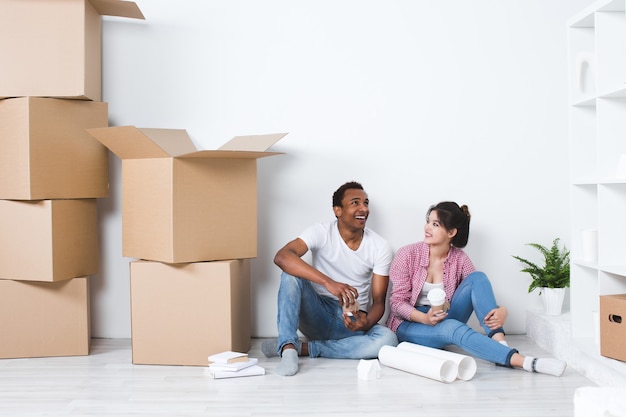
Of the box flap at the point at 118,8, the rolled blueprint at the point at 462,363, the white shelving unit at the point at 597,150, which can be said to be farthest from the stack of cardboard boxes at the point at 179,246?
the white shelving unit at the point at 597,150

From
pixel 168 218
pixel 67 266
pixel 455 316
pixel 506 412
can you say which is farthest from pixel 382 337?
pixel 67 266

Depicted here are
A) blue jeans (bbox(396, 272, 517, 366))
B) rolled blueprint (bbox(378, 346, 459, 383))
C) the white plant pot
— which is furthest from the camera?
the white plant pot

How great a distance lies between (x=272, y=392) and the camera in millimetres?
2387

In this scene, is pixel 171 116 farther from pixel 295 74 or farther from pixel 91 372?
pixel 91 372

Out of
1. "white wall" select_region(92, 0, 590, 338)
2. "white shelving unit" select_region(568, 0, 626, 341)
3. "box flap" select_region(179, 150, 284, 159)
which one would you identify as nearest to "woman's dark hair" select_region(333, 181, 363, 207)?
"white wall" select_region(92, 0, 590, 338)

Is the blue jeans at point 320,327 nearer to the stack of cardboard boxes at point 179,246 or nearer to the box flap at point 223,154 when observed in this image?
the stack of cardboard boxes at point 179,246

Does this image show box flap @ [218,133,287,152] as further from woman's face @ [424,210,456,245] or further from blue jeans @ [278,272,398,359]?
woman's face @ [424,210,456,245]

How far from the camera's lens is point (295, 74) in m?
3.31

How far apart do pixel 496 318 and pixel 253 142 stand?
4.26 feet

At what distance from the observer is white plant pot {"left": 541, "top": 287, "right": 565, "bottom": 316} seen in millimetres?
3133

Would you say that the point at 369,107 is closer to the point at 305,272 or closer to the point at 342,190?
the point at 342,190

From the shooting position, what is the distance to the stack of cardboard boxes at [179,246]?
108 inches

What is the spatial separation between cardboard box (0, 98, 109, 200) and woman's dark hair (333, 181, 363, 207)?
1.12 m

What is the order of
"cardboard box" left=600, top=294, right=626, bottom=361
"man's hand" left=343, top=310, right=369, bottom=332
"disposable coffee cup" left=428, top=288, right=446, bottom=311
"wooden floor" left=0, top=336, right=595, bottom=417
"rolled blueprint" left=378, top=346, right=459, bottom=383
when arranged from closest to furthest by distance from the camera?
"wooden floor" left=0, top=336, right=595, bottom=417, "cardboard box" left=600, top=294, right=626, bottom=361, "rolled blueprint" left=378, top=346, right=459, bottom=383, "disposable coffee cup" left=428, top=288, right=446, bottom=311, "man's hand" left=343, top=310, right=369, bottom=332
